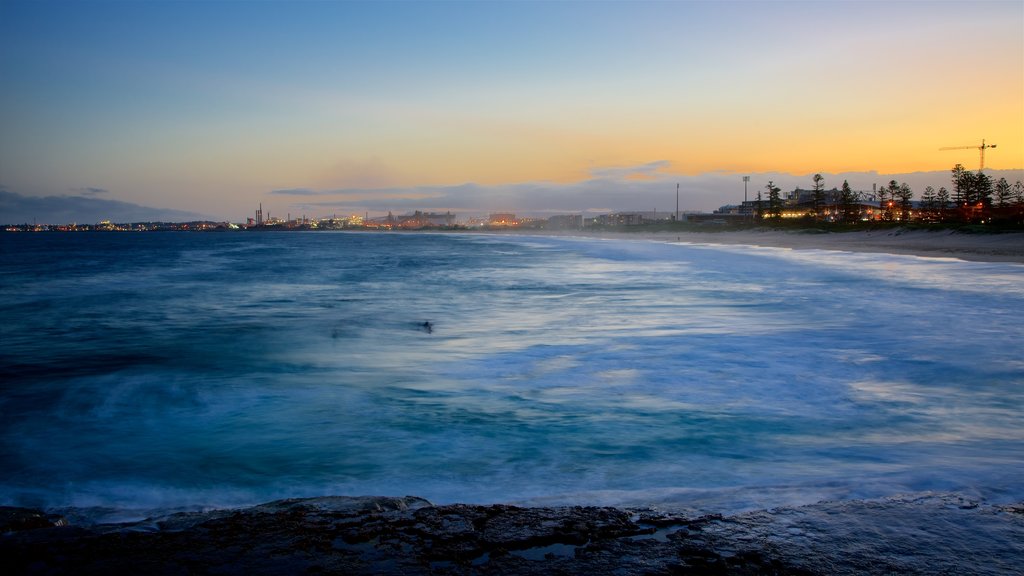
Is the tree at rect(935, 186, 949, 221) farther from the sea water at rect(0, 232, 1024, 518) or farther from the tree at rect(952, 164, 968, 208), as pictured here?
the sea water at rect(0, 232, 1024, 518)

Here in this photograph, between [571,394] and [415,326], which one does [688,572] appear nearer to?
[571,394]

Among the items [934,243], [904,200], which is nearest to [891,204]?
[904,200]

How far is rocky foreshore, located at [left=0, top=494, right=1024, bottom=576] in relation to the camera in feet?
10.2

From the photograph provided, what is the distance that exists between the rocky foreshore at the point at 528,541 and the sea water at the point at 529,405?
0.61 meters

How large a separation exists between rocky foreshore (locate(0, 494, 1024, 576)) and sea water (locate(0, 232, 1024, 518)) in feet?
2.00

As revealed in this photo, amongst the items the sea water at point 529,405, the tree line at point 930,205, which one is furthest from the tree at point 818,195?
the sea water at point 529,405

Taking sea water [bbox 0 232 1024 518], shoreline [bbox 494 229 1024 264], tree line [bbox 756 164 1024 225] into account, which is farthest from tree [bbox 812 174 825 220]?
sea water [bbox 0 232 1024 518]

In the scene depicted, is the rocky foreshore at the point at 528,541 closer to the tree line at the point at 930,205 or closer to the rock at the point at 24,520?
the rock at the point at 24,520

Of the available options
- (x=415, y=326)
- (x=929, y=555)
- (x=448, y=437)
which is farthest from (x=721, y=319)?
(x=929, y=555)

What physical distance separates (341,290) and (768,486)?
25.0m

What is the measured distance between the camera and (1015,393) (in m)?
7.81

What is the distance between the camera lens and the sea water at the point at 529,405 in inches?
207

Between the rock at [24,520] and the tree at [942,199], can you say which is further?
the tree at [942,199]

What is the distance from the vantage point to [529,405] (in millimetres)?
7867
